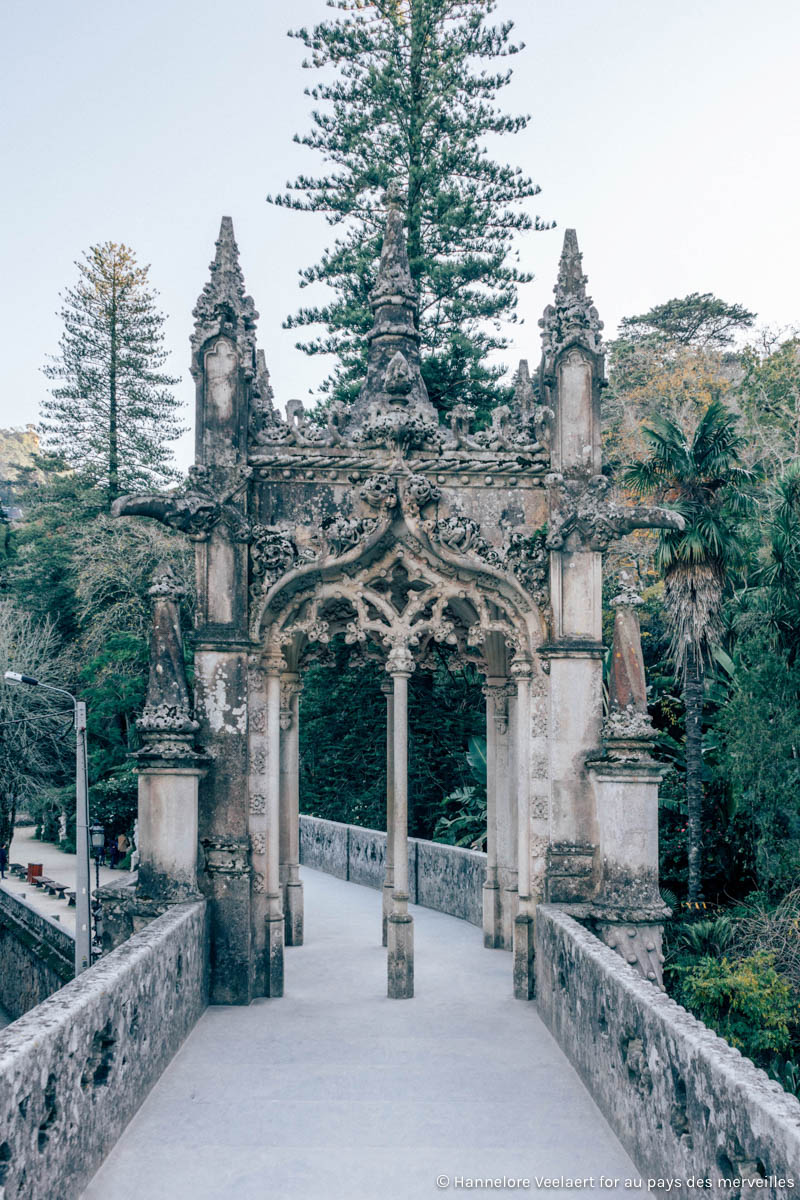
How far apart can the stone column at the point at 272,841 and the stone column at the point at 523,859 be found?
202cm

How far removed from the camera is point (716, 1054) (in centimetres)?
→ 470

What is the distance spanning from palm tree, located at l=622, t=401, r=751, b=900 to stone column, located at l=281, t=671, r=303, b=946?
25.4ft

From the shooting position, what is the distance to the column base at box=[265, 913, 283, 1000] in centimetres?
945

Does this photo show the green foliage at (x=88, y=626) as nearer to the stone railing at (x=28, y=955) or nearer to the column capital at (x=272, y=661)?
the stone railing at (x=28, y=955)

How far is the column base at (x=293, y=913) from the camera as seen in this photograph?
40.6 ft

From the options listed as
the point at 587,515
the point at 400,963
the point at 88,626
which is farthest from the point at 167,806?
the point at 88,626

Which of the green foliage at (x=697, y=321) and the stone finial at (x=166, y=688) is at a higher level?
the green foliage at (x=697, y=321)

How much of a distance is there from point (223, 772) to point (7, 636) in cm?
2916

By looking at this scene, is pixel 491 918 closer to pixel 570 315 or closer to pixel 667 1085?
pixel 570 315

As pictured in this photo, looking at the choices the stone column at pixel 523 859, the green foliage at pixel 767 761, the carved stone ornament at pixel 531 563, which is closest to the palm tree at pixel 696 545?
the green foliage at pixel 767 761

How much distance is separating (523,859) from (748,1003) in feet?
19.8

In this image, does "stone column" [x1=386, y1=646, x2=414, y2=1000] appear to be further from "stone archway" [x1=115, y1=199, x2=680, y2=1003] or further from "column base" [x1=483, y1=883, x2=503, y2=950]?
"column base" [x1=483, y1=883, x2=503, y2=950]

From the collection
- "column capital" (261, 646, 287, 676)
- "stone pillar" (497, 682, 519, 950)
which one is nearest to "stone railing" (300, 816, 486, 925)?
"stone pillar" (497, 682, 519, 950)

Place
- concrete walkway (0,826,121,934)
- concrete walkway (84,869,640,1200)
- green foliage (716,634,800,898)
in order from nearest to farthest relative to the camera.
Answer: concrete walkway (84,869,640,1200) < green foliage (716,634,800,898) < concrete walkway (0,826,121,934)
